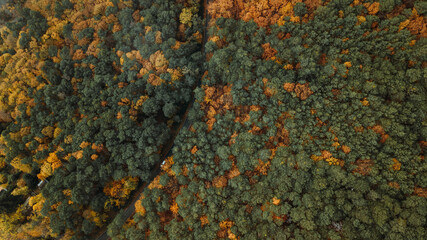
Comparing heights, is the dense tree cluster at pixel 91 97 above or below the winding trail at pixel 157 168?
→ above

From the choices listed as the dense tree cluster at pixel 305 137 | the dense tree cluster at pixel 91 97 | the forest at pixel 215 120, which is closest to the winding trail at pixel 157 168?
the forest at pixel 215 120

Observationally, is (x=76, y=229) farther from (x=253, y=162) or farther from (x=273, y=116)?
(x=273, y=116)

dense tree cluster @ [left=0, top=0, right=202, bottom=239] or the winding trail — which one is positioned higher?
dense tree cluster @ [left=0, top=0, right=202, bottom=239]

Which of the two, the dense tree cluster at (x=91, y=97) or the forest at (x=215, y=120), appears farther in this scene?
the dense tree cluster at (x=91, y=97)

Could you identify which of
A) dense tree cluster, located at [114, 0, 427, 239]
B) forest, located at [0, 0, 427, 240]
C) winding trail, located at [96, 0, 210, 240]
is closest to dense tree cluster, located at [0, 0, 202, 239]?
forest, located at [0, 0, 427, 240]

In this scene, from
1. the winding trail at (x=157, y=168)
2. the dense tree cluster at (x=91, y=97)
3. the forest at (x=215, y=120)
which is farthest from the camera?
the winding trail at (x=157, y=168)

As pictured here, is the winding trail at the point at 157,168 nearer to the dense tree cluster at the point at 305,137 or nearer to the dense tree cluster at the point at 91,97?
the dense tree cluster at the point at 91,97

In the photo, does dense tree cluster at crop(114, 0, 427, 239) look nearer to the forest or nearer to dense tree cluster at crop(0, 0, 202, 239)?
the forest
